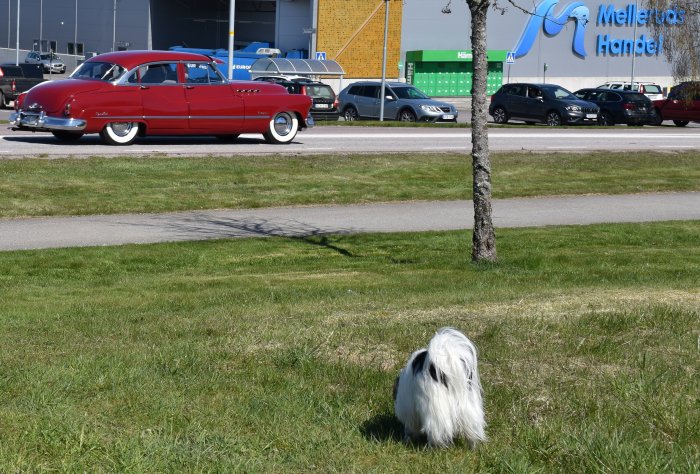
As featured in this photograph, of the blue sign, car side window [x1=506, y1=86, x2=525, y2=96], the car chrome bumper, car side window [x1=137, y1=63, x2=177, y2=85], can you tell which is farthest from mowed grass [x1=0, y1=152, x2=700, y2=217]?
the blue sign

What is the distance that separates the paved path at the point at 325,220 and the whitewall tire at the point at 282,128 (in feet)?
22.5

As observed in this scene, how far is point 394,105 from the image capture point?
3950cm

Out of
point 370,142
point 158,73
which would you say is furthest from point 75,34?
point 158,73

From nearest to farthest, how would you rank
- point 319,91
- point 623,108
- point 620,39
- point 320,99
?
point 320,99
point 319,91
point 623,108
point 620,39

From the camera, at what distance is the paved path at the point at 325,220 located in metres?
14.7

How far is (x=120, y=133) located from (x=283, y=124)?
407cm

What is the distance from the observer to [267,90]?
2458 cm

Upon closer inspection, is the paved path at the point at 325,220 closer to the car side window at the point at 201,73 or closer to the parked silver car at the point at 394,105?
the car side window at the point at 201,73

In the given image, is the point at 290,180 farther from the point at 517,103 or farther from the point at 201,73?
the point at 517,103

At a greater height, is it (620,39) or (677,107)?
(620,39)

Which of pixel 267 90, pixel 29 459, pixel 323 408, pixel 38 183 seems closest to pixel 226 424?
pixel 323 408

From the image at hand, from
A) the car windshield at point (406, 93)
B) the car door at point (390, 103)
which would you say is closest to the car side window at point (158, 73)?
the car door at point (390, 103)

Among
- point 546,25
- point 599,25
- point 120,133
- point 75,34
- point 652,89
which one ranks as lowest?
point 120,133

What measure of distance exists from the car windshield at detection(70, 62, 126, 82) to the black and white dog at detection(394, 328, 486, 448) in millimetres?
18320
